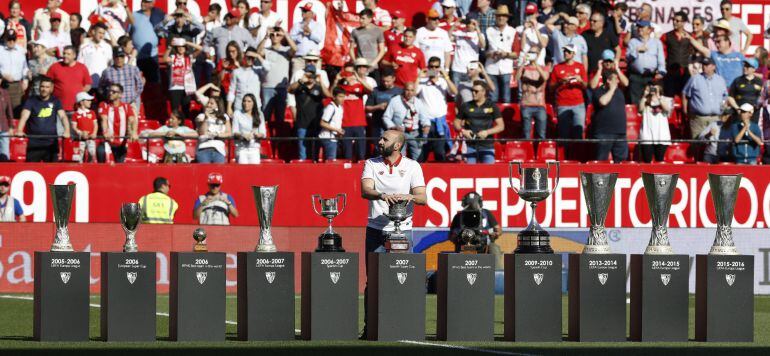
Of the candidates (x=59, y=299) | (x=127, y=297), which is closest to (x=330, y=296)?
(x=127, y=297)

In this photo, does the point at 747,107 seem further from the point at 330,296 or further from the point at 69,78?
the point at 330,296

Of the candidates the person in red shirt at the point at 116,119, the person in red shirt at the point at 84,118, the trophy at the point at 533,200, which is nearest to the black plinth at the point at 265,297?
the trophy at the point at 533,200

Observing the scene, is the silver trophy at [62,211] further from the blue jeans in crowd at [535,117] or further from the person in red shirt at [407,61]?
the blue jeans in crowd at [535,117]

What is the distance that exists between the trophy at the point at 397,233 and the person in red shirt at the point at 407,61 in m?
11.8

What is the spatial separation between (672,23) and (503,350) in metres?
17.4

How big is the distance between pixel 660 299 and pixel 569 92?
1165cm

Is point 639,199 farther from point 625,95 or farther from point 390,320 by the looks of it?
point 390,320

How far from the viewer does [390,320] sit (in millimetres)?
14359

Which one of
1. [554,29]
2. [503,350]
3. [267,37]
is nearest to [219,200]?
[267,37]

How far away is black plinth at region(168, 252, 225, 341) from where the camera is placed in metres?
14.2

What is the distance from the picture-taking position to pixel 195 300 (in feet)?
46.8

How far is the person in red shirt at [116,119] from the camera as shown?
24812mm

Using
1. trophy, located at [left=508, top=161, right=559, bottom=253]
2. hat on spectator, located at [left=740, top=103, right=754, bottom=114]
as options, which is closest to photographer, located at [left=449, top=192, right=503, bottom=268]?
trophy, located at [left=508, top=161, right=559, bottom=253]

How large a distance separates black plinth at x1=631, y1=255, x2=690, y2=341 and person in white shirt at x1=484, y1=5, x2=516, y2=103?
12.0 m
